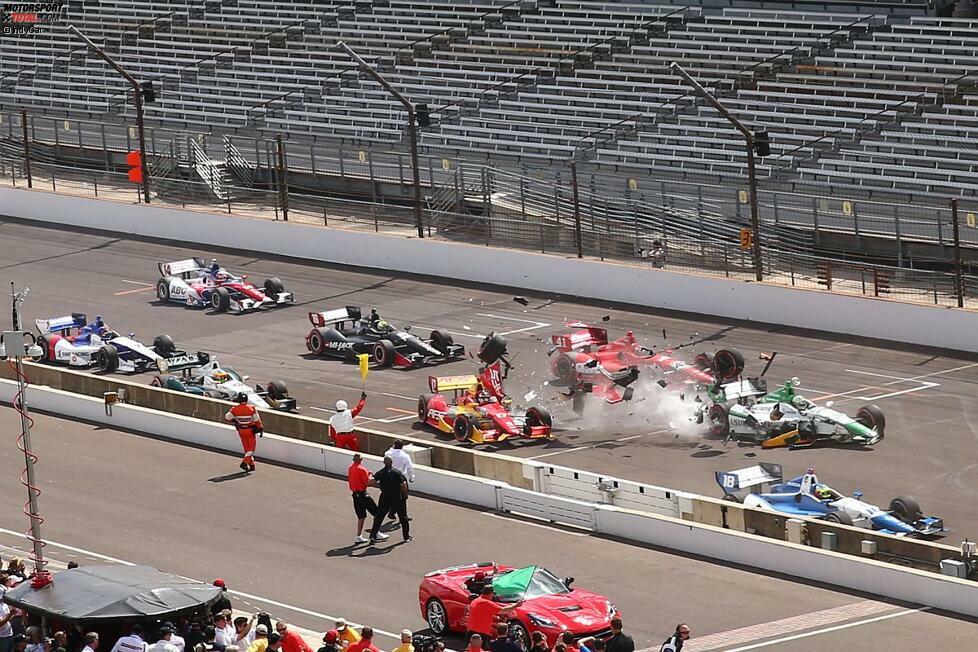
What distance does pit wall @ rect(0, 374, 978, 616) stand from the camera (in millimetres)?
22234

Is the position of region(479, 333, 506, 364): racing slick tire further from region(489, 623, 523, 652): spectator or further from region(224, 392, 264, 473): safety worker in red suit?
region(489, 623, 523, 652): spectator

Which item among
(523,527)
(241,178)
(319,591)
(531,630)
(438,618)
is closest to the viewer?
(531,630)

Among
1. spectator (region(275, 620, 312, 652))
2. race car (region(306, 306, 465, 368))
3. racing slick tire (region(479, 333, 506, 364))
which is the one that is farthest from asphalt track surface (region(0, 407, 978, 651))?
race car (region(306, 306, 465, 368))

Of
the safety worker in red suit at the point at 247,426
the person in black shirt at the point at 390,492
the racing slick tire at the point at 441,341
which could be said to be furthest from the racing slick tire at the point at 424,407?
the person in black shirt at the point at 390,492

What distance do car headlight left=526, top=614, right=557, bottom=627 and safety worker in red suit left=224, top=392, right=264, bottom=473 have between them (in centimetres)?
1005

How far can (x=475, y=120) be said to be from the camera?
178 ft

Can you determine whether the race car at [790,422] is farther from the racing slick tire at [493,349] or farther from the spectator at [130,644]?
the spectator at [130,644]

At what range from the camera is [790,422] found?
29.8 meters

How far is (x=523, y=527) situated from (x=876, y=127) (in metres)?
24.0

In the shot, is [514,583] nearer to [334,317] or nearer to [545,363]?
[545,363]

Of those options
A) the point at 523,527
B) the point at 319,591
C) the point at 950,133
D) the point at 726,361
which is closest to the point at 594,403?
the point at 726,361

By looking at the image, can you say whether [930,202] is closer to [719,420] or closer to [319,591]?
[719,420]

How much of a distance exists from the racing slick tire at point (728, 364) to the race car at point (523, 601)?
34.8 feet

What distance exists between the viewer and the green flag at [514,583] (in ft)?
68.4
